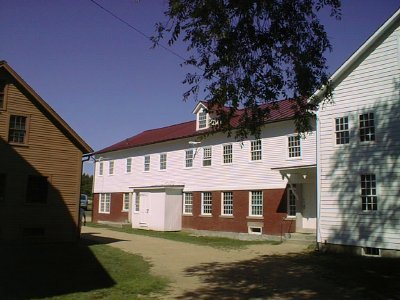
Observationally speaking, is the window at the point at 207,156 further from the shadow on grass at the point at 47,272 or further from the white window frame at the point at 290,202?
the shadow on grass at the point at 47,272

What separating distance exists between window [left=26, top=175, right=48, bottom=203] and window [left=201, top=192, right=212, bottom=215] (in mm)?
12053

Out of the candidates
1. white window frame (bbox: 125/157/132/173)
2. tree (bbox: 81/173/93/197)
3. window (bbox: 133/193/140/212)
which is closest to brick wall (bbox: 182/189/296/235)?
window (bbox: 133/193/140/212)

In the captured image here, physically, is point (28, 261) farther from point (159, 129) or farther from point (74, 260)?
point (159, 129)

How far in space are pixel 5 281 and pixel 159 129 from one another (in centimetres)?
3099

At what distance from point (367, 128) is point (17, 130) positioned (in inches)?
626

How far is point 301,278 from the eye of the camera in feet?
43.9

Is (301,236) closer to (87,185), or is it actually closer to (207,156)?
(207,156)

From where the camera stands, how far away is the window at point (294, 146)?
81.0ft

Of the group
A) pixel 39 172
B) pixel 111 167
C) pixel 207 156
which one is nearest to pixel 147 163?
pixel 111 167

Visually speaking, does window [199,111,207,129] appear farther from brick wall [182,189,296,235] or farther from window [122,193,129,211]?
window [122,193,129,211]

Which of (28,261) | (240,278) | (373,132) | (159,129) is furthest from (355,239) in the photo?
(159,129)

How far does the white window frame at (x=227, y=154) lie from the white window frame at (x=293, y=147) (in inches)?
191

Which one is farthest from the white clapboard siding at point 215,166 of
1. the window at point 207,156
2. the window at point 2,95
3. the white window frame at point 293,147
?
the window at point 2,95

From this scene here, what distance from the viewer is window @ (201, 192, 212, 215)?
30.6m
